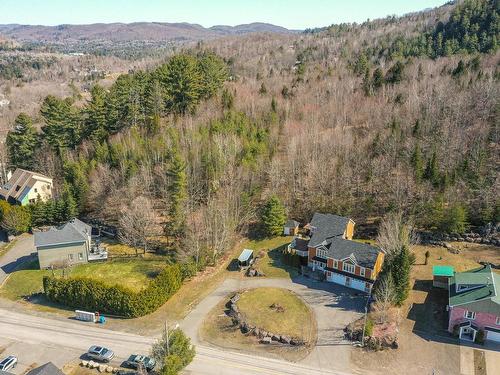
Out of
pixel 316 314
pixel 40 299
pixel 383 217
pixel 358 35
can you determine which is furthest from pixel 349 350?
pixel 358 35

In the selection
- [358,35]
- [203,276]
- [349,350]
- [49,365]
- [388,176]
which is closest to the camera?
[49,365]

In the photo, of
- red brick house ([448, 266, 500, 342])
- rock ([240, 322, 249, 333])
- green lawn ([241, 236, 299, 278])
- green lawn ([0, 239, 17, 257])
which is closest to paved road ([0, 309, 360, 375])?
rock ([240, 322, 249, 333])

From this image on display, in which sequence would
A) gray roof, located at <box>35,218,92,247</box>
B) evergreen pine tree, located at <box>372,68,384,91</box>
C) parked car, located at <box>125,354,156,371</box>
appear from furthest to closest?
evergreen pine tree, located at <box>372,68,384,91</box>, gray roof, located at <box>35,218,92,247</box>, parked car, located at <box>125,354,156,371</box>

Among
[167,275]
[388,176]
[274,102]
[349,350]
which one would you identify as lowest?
[349,350]

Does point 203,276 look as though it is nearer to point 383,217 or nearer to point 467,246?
point 383,217

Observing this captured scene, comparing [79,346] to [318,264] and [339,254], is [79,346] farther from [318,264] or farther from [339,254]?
[339,254]

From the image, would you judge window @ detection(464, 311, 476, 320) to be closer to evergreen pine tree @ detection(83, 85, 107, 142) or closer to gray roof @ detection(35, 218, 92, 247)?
gray roof @ detection(35, 218, 92, 247)

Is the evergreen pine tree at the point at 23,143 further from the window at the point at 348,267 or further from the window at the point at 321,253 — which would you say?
the window at the point at 348,267
